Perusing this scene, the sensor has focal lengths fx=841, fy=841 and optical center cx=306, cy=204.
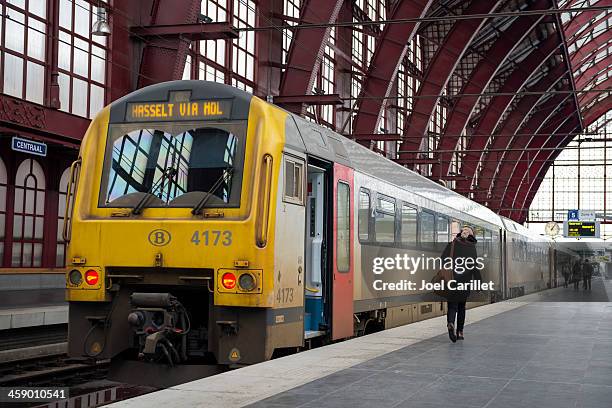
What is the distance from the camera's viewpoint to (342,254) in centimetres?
1212

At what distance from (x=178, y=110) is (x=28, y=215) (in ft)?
42.8

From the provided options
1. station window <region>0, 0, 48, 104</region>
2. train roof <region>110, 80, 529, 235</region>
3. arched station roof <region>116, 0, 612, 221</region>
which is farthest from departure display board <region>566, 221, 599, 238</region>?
station window <region>0, 0, 48, 104</region>

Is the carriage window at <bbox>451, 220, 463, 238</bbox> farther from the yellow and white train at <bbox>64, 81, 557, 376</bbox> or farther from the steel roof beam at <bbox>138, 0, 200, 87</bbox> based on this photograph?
the yellow and white train at <bbox>64, 81, 557, 376</bbox>

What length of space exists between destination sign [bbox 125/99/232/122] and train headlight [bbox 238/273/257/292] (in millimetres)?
2012

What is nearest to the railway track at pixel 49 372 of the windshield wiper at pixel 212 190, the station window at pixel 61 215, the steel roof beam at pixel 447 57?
the windshield wiper at pixel 212 190

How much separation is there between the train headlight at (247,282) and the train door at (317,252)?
1.95 metres

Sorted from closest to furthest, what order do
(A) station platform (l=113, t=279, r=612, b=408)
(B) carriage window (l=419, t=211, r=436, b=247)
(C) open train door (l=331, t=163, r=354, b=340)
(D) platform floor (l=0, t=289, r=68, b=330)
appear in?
(A) station platform (l=113, t=279, r=612, b=408) → (C) open train door (l=331, t=163, r=354, b=340) → (D) platform floor (l=0, t=289, r=68, b=330) → (B) carriage window (l=419, t=211, r=436, b=247)

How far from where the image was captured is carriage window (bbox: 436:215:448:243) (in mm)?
19750

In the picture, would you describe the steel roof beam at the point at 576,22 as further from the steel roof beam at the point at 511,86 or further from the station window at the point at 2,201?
the station window at the point at 2,201

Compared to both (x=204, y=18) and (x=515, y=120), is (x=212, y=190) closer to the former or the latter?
(x=204, y=18)

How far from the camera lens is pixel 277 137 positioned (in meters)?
10.0

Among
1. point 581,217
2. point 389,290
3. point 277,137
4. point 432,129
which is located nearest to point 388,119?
point 432,129

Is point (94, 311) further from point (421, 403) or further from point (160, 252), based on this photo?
point (421, 403)

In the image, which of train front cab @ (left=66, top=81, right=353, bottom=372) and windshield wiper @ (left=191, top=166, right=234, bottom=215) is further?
windshield wiper @ (left=191, top=166, right=234, bottom=215)
